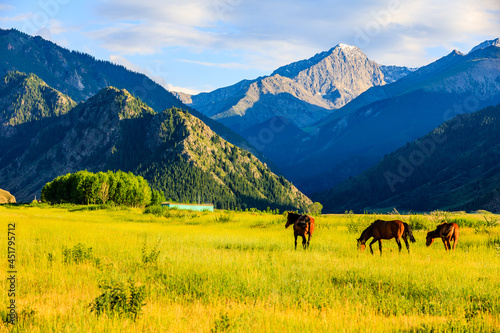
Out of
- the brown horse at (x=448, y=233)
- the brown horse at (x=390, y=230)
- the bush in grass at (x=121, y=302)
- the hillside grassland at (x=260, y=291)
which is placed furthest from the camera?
the brown horse at (x=448, y=233)

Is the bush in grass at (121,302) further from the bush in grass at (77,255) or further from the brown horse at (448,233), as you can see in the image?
the brown horse at (448,233)

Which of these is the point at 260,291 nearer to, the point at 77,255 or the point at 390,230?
the point at 390,230

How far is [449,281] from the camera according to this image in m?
14.8

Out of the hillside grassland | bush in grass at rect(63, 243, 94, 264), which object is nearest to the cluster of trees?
bush in grass at rect(63, 243, 94, 264)

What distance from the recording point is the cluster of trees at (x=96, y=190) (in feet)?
446

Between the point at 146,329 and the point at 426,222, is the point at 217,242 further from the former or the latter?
the point at 426,222

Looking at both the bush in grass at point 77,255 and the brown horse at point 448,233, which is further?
the brown horse at point 448,233

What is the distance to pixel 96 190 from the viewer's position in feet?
448

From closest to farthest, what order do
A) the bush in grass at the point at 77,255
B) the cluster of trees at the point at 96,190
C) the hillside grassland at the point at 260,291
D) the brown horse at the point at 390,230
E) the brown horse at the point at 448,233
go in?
1. the hillside grassland at the point at 260,291
2. the bush in grass at the point at 77,255
3. the brown horse at the point at 390,230
4. the brown horse at the point at 448,233
5. the cluster of trees at the point at 96,190

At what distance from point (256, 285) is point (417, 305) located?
5153 millimetres

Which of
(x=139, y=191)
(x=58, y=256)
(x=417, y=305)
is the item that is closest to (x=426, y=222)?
(x=417, y=305)

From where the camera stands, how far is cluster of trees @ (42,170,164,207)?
13600 cm

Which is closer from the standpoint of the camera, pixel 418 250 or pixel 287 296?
pixel 287 296

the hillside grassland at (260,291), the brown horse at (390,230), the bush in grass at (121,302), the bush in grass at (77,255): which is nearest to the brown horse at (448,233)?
the hillside grassland at (260,291)
